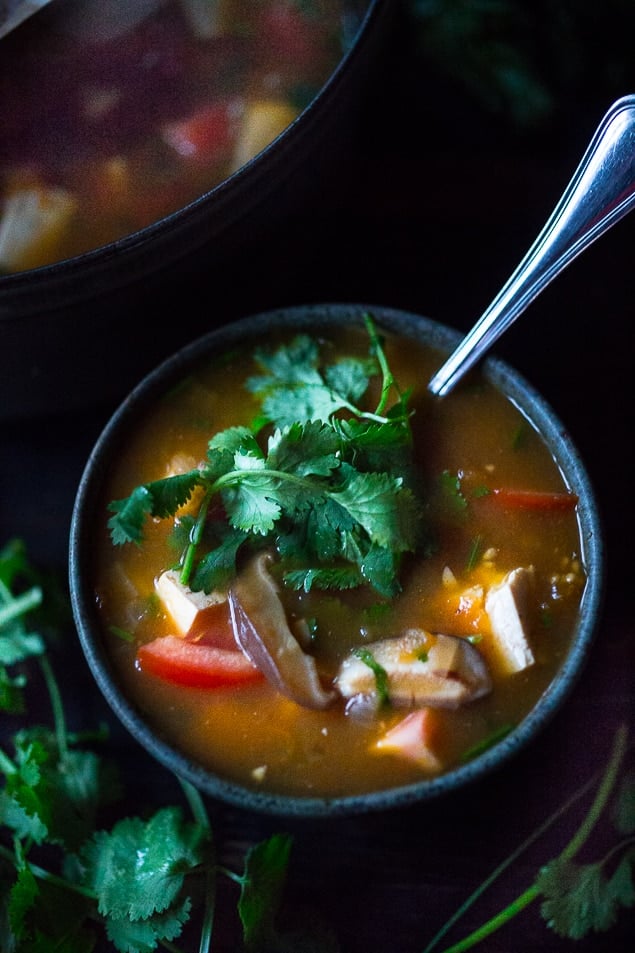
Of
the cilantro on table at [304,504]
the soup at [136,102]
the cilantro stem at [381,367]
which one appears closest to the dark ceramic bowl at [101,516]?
the cilantro stem at [381,367]

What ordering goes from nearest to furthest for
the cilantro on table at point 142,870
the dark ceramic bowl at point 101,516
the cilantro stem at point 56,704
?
1. the dark ceramic bowl at point 101,516
2. the cilantro on table at point 142,870
3. the cilantro stem at point 56,704

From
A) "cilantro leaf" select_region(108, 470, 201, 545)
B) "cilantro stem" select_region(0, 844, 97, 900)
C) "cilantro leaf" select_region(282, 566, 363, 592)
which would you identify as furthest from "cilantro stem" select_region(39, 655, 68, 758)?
"cilantro leaf" select_region(282, 566, 363, 592)

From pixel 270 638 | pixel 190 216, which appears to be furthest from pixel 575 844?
pixel 190 216

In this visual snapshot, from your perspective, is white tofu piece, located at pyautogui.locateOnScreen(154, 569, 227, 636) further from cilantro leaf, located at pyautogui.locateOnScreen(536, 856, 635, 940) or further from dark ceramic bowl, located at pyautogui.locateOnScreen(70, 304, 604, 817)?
cilantro leaf, located at pyautogui.locateOnScreen(536, 856, 635, 940)

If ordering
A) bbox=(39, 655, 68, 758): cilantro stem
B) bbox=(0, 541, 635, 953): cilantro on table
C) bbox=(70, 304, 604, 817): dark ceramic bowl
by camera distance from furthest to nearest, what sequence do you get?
bbox=(39, 655, 68, 758): cilantro stem → bbox=(0, 541, 635, 953): cilantro on table → bbox=(70, 304, 604, 817): dark ceramic bowl

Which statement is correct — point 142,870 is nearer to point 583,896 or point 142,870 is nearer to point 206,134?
point 583,896

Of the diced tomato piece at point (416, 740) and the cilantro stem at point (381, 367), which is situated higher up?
the cilantro stem at point (381, 367)

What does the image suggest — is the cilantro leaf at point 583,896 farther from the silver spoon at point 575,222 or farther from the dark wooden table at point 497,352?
the silver spoon at point 575,222
